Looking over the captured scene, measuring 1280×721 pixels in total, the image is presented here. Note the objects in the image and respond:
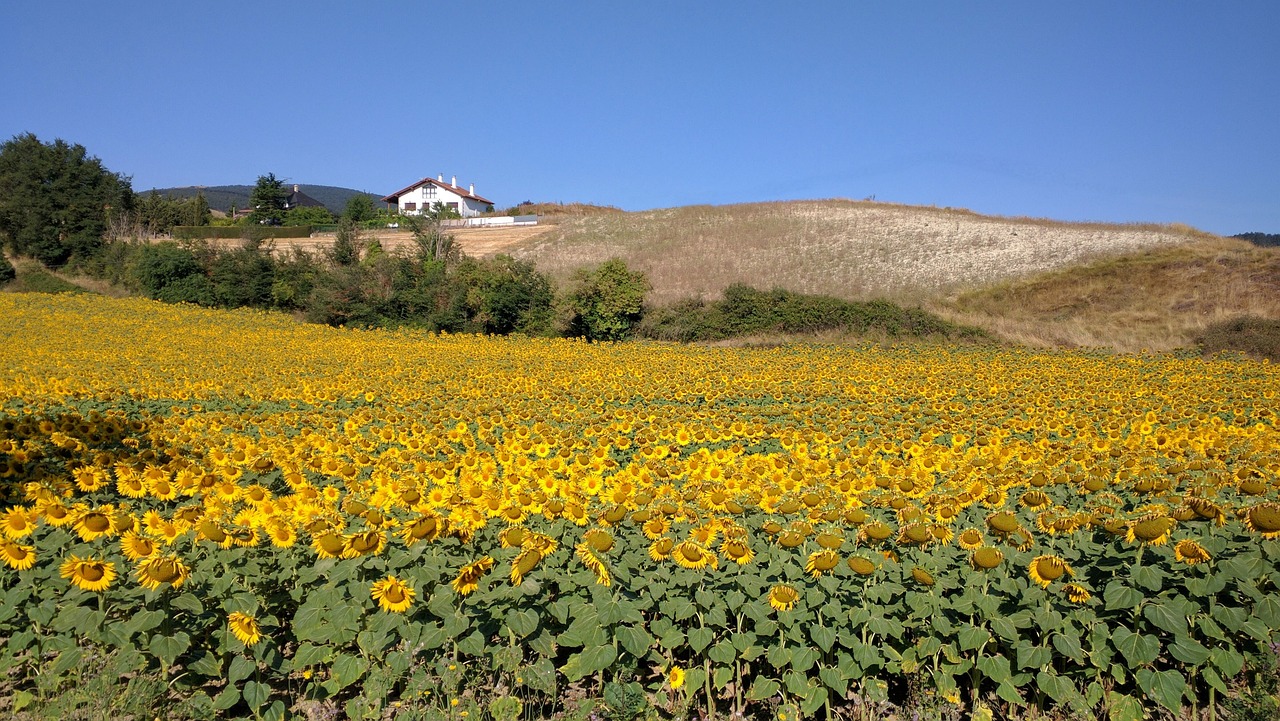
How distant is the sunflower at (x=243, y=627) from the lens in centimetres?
374

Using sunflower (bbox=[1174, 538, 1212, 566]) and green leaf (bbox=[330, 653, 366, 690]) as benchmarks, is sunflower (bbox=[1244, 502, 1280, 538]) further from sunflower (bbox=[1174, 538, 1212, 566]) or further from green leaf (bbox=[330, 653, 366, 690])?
green leaf (bbox=[330, 653, 366, 690])

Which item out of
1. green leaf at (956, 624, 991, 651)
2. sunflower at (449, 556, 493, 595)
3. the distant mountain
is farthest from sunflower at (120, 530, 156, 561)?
the distant mountain

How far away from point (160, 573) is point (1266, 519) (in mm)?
5191

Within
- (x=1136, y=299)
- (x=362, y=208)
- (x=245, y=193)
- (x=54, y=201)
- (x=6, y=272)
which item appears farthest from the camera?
(x=245, y=193)

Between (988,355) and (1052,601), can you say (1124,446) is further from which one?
(988,355)

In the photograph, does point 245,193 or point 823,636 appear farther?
point 245,193

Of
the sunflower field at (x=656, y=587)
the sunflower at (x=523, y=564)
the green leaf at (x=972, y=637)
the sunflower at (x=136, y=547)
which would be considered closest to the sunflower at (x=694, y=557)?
the sunflower field at (x=656, y=587)

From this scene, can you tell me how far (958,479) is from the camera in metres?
5.11

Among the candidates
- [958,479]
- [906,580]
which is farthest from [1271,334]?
[906,580]

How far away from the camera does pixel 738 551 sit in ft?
13.0

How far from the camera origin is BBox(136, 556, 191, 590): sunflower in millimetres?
3615

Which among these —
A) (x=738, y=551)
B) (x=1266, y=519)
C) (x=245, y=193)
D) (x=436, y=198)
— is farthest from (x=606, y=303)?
(x=245, y=193)

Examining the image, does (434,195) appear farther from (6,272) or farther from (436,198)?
(6,272)

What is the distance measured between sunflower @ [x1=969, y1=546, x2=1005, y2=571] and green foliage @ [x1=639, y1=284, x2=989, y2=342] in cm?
2299
